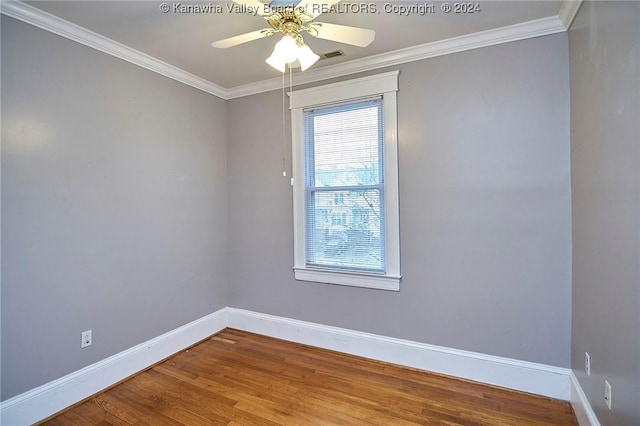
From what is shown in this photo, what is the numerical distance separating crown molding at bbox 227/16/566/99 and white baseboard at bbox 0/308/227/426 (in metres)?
2.55

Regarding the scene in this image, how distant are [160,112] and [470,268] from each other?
2.91 m

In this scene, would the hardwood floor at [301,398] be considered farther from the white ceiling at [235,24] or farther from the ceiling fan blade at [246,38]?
the white ceiling at [235,24]

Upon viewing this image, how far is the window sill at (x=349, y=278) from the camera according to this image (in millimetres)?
2587

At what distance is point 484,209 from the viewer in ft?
7.45

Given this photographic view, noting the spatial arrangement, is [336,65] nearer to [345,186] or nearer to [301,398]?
[345,186]

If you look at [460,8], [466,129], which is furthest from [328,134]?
[460,8]

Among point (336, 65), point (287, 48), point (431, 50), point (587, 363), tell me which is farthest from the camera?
point (336, 65)

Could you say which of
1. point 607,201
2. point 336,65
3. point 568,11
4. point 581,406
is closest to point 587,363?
point 581,406

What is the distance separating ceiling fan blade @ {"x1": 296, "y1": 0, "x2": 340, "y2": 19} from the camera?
4.68 ft

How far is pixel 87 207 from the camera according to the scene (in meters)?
2.19

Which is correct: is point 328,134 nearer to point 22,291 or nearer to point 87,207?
point 87,207

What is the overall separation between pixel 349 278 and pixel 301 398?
1018mm

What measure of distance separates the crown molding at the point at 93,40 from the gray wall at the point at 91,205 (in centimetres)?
5

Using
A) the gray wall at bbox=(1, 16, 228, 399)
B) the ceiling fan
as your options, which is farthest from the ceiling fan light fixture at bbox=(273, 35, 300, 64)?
the gray wall at bbox=(1, 16, 228, 399)
